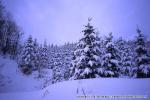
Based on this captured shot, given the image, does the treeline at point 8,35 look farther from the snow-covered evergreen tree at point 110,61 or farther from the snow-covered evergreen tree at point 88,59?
the snow-covered evergreen tree at point 110,61

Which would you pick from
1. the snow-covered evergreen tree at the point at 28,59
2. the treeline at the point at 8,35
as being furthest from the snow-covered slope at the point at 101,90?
the treeline at the point at 8,35

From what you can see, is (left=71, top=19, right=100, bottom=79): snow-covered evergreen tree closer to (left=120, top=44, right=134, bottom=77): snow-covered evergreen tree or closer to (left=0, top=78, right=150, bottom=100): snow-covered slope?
(left=0, top=78, right=150, bottom=100): snow-covered slope

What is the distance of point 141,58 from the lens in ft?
59.7

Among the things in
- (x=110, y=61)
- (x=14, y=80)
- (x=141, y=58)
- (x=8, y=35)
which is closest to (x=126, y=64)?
(x=141, y=58)

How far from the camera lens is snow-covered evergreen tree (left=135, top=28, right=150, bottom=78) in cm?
1780

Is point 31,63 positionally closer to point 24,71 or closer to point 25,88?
point 24,71

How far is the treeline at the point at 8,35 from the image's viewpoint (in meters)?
36.8

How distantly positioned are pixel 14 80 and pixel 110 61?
2245 cm

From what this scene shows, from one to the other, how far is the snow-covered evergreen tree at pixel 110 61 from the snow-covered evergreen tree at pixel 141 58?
2934mm

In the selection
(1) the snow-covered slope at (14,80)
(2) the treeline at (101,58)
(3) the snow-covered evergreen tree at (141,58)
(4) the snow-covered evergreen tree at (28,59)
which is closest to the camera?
(2) the treeline at (101,58)

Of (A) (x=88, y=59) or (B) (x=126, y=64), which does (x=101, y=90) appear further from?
(B) (x=126, y=64)

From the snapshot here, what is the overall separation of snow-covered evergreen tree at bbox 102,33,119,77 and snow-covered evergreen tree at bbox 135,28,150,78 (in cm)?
293

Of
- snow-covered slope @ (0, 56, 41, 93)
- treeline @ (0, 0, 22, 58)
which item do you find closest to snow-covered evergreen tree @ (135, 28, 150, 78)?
snow-covered slope @ (0, 56, 41, 93)

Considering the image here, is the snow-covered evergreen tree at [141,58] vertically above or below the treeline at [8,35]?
below
